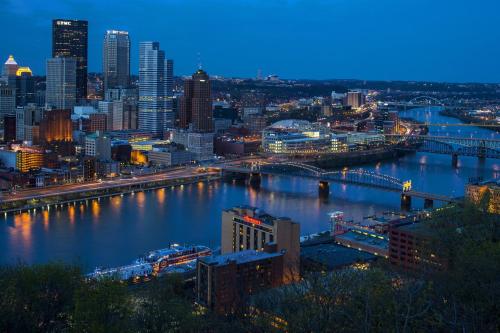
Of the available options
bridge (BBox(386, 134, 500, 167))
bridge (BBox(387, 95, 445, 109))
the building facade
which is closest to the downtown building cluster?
bridge (BBox(386, 134, 500, 167))

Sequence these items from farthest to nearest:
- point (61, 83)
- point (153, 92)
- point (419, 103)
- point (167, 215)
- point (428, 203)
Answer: point (419, 103), point (61, 83), point (153, 92), point (428, 203), point (167, 215)

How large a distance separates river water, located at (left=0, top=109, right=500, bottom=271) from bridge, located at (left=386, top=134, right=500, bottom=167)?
84.4 inches

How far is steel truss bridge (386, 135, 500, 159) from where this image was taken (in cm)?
1662

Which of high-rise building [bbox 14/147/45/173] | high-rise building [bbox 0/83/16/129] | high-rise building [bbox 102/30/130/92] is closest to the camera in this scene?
high-rise building [bbox 14/147/45/173]

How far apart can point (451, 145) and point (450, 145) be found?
0.25 meters

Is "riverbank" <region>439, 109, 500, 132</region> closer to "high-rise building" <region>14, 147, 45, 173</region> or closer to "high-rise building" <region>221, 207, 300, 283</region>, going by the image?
"high-rise building" <region>14, 147, 45, 173</region>

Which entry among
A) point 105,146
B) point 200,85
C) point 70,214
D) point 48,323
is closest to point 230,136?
point 200,85

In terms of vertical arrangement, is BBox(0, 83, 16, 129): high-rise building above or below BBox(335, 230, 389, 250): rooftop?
above

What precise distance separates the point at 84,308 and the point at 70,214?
683 cm

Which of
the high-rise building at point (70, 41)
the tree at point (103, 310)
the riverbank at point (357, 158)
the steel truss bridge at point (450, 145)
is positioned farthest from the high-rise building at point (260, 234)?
the high-rise building at point (70, 41)

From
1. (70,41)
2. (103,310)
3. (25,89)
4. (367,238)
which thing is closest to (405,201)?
(367,238)

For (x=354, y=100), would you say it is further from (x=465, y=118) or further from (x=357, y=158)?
(x=357, y=158)

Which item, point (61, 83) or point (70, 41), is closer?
point (61, 83)

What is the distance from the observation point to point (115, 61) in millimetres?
29719
